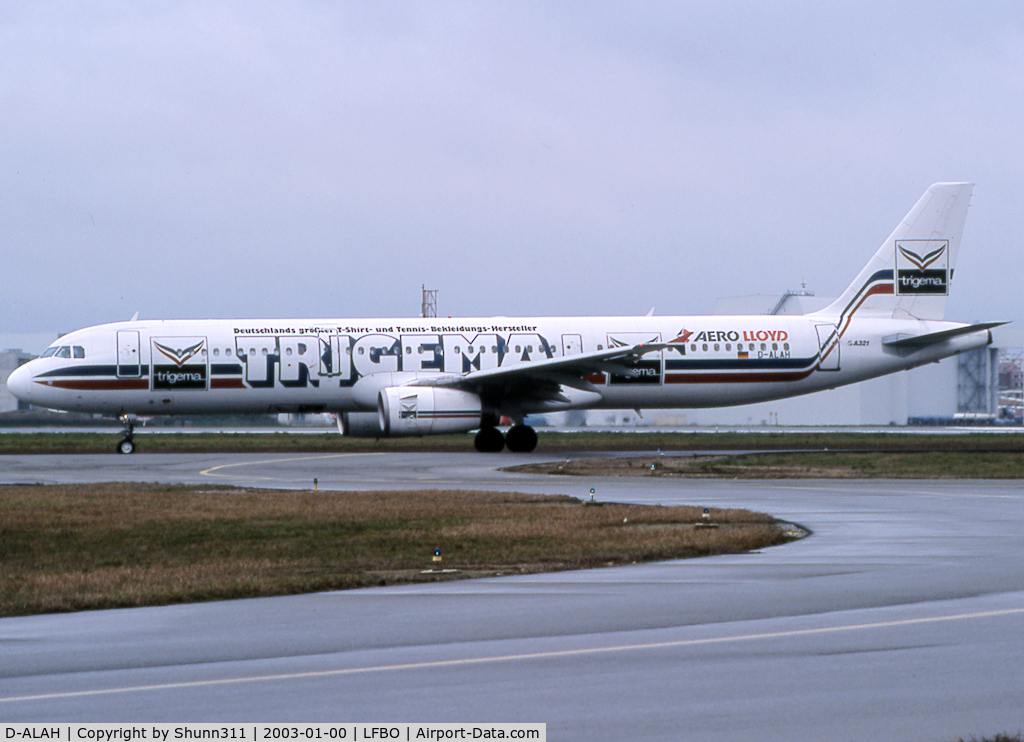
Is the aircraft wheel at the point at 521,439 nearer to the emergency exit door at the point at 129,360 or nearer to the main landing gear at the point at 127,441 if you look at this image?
the emergency exit door at the point at 129,360

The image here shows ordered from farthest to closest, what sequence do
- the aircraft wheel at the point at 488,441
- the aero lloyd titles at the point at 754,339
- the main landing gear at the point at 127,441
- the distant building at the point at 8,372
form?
the distant building at the point at 8,372 → the main landing gear at the point at 127,441 → the aircraft wheel at the point at 488,441 → the aero lloyd titles at the point at 754,339

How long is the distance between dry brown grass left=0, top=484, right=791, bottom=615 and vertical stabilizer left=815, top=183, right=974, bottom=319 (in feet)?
67.5

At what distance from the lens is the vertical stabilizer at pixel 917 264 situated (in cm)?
3606

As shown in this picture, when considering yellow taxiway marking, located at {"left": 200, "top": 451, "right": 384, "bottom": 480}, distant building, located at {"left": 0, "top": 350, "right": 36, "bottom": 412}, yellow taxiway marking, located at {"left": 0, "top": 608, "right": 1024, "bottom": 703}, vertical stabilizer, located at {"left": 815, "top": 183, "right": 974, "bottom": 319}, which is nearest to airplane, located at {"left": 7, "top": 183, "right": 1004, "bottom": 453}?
yellow taxiway marking, located at {"left": 200, "top": 451, "right": 384, "bottom": 480}

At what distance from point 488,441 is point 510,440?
0.71 meters

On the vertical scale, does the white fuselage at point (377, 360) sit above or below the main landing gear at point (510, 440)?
above

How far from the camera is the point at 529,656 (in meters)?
7.25

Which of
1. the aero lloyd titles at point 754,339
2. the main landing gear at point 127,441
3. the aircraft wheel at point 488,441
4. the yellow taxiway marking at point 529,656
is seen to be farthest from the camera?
the main landing gear at point 127,441

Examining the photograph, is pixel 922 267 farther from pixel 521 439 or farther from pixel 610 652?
pixel 610 652

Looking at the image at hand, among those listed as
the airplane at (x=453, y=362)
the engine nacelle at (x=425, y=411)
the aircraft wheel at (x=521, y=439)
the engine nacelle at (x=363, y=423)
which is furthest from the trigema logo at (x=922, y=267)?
the engine nacelle at (x=363, y=423)

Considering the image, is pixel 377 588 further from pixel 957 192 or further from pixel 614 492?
pixel 957 192

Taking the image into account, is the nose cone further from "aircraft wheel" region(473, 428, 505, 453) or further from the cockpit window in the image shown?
"aircraft wheel" region(473, 428, 505, 453)
